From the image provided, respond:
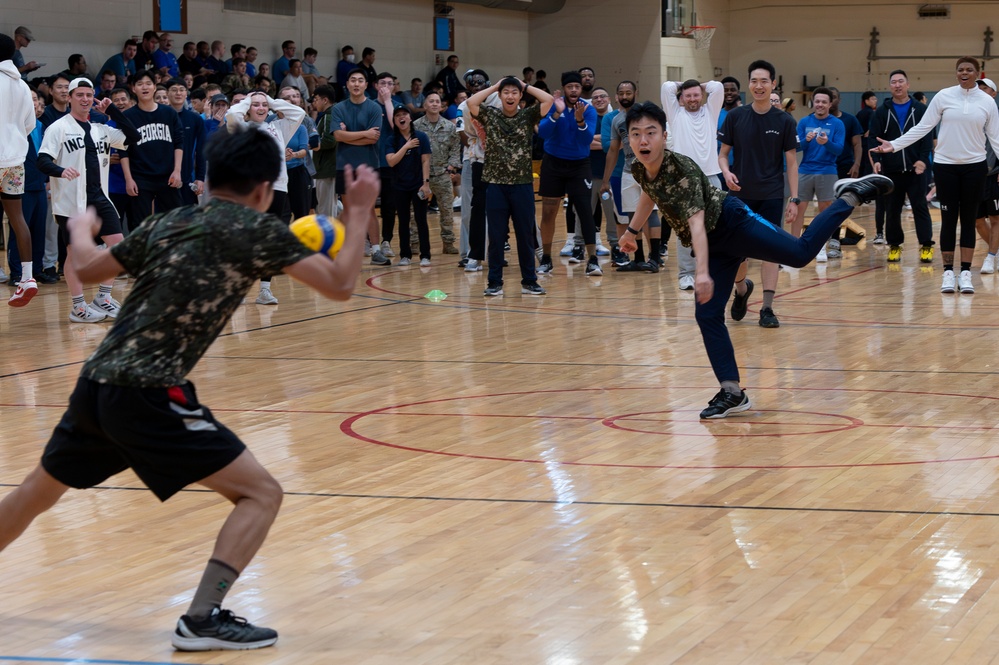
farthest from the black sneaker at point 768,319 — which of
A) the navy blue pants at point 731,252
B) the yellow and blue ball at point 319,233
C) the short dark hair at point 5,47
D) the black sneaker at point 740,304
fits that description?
the yellow and blue ball at point 319,233

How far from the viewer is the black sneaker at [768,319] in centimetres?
1002

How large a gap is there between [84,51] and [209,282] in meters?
19.3

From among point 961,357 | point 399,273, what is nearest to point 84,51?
point 399,273

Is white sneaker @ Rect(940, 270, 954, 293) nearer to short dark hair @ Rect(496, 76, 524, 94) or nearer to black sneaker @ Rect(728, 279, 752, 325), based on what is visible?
black sneaker @ Rect(728, 279, 752, 325)

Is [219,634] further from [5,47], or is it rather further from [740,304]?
[5,47]

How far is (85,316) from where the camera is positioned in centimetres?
1053

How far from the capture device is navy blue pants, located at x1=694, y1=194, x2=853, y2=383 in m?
6.89

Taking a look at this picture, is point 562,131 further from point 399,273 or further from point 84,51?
point 84,51

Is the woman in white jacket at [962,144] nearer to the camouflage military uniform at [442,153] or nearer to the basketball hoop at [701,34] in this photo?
the camouflage military uniform at [442,153]

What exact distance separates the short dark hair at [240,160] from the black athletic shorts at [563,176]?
377 inches

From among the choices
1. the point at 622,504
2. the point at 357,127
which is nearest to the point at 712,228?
the point at 622,504

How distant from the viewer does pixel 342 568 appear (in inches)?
173

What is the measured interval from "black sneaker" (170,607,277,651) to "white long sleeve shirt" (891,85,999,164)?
903cm

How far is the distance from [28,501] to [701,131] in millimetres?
8734
